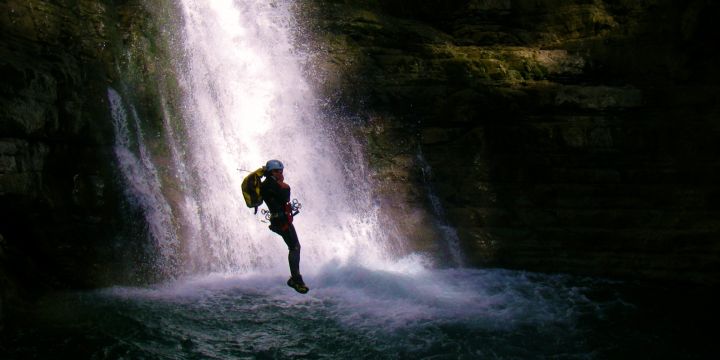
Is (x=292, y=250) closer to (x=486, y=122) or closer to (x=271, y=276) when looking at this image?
(x=271, y=276)

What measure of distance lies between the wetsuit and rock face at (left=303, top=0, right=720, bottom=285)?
16.7 feet

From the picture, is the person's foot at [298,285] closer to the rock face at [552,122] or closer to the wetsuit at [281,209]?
the wetsuit at [281,209]

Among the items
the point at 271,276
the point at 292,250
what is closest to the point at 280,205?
the point at 292,250

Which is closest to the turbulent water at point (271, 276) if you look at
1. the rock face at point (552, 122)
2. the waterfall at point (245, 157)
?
the waterfall at point (245, 157)

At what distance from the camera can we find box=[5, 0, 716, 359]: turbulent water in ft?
24.9

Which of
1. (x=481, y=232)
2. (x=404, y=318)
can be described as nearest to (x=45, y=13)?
(x=404, y=318)

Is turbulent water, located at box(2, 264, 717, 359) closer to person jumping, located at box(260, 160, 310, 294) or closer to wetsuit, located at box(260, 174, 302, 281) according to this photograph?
person jumping, located at box(260, 160, 310, 294)

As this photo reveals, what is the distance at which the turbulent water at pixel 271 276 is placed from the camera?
7.60 metres

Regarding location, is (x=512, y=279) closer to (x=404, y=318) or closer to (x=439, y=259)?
(x=439, y=259)

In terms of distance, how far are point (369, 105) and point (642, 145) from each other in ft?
21.0

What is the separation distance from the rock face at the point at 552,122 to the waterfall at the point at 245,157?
0.99 meters

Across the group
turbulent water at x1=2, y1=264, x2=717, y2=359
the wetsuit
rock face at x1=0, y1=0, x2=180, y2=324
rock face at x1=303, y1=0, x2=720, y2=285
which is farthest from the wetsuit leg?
rock face at x1=303, y1=0, x2=720, y2=285

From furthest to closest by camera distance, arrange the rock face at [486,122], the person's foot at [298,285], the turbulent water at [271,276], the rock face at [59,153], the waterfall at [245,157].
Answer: the waterfall at [245,157] → the rock face at [486,122] → the rock face at [59,153] → the person's foot at [298,285] → the turbulent water at [271,276]

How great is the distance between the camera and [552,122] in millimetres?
12570
